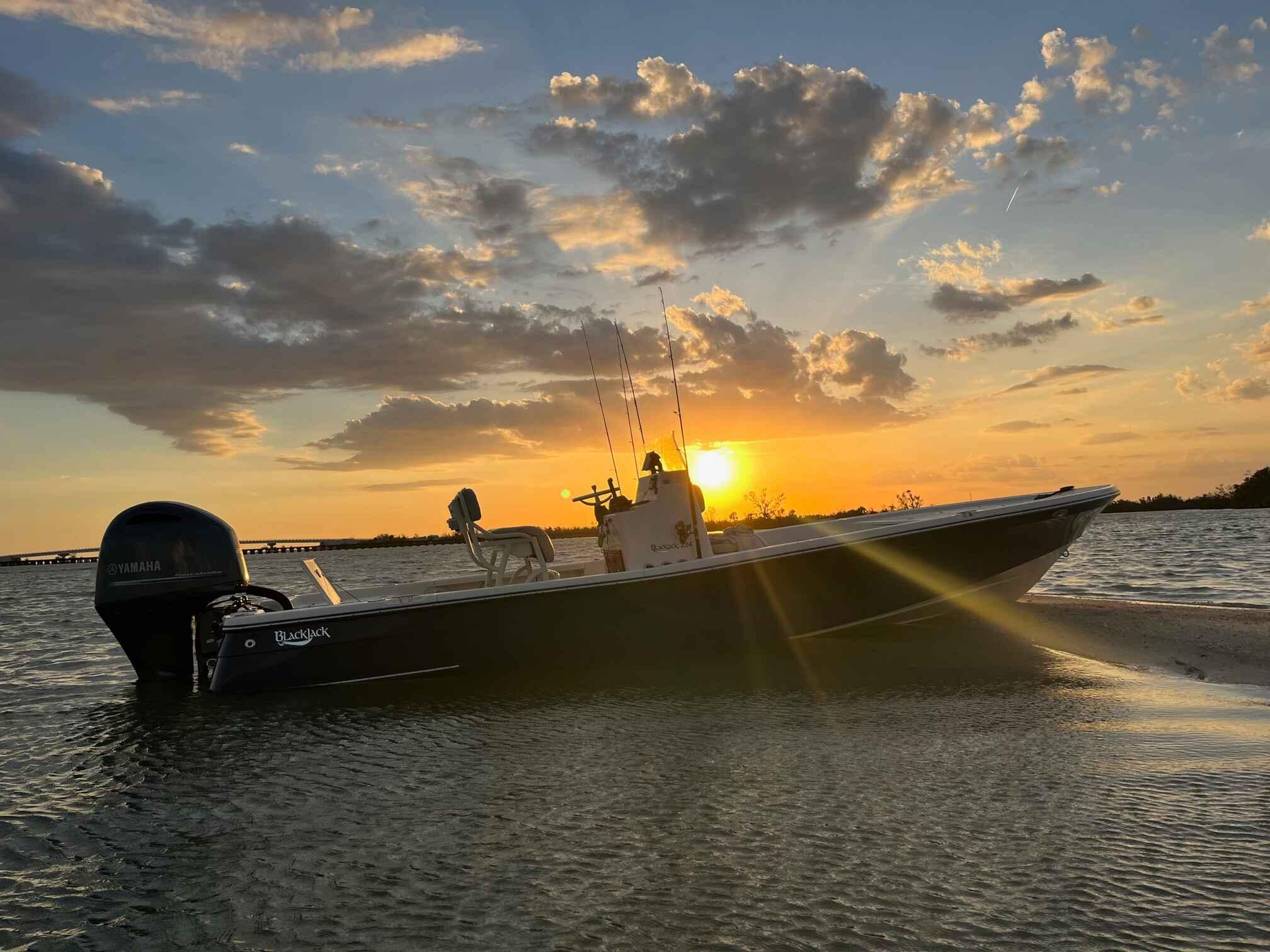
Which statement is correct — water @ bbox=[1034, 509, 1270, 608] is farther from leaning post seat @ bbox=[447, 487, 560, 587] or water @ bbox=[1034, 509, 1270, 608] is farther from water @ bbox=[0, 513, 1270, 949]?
leaning post seat @ bbox=[447, 487, 560, 587]

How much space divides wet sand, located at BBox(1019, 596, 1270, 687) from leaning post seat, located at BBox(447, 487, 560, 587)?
254 inches

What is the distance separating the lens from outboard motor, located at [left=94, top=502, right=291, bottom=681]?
980cm

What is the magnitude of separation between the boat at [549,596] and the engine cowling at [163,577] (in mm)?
18

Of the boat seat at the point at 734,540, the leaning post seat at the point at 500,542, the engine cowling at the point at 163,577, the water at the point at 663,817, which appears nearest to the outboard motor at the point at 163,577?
the engine cowling at the point at 163,577

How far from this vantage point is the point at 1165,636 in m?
10.9

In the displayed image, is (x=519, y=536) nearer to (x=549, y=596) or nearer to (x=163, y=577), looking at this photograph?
(x=549, y=596)

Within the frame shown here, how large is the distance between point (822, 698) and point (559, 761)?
2942mm

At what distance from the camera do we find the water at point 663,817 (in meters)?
3.56

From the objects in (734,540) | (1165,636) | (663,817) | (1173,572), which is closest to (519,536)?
(734,540)

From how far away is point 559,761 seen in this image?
633cm

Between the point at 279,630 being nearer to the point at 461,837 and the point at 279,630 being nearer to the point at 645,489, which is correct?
the point at 645,489

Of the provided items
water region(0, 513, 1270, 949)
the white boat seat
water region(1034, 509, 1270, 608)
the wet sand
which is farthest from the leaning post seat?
water region(1034, 509, 1270, 608)

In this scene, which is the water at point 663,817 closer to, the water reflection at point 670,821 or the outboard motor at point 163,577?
the water reflection at point 670,821

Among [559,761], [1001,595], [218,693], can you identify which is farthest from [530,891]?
[1001,595]
